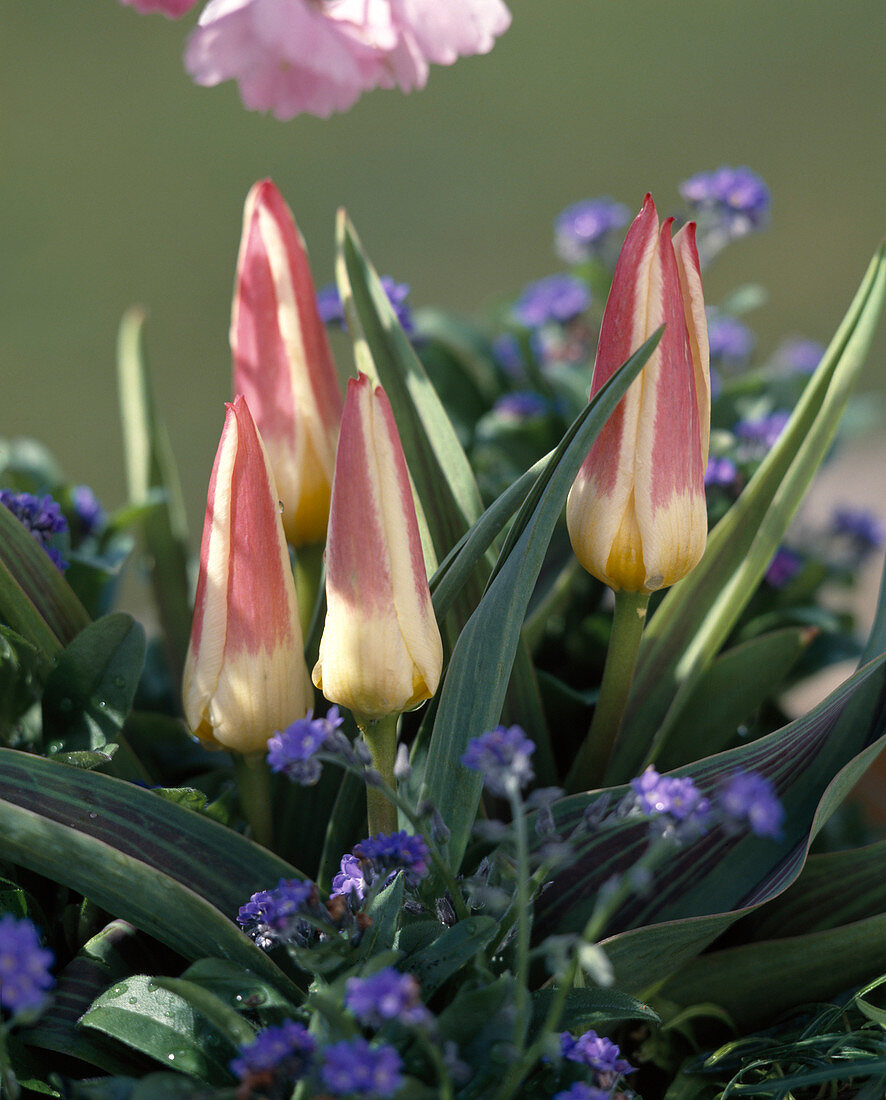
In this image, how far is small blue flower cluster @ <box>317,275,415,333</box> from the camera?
560 millimetres

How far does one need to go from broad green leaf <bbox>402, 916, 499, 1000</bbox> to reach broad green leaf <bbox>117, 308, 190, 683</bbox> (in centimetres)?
30

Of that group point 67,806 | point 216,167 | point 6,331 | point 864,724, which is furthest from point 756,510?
point 216,167

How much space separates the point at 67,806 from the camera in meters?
0.38

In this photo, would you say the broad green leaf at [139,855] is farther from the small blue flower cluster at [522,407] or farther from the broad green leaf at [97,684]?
the small blue flower cluster at [522,407]

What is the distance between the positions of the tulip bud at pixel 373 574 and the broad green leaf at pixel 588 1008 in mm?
108

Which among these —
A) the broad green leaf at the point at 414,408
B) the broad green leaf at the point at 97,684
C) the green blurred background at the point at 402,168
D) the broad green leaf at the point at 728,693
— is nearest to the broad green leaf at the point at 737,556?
the broad green leaf at the point at 728,693

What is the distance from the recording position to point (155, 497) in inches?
23.8

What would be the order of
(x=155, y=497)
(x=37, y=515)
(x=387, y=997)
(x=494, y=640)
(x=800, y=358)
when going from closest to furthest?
(x=387, y=997) → (x=494, y=640) → (x=37, y=515) → (x=155, y=497) → (x=800, y=358)

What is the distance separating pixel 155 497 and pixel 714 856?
354mm

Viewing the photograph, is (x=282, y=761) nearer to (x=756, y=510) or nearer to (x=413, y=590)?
(x=413, y=590)

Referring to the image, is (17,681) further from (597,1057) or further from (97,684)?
(597,1057)

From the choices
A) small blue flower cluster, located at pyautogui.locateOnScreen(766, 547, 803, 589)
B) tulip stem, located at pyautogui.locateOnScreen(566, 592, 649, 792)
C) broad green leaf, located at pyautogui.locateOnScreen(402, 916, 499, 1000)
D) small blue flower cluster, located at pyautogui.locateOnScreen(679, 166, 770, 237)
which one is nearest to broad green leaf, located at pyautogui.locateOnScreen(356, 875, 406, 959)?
broad green leaf, located at pyautogui.locateOnScreen(402, 916, 499, 1000)

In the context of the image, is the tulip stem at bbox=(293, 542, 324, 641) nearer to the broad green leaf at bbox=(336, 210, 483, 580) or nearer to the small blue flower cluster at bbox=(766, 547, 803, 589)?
the broad green leaf at bbox=(336, 210, 483, 580)

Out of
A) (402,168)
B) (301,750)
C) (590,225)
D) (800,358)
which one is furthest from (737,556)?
(402,168)
